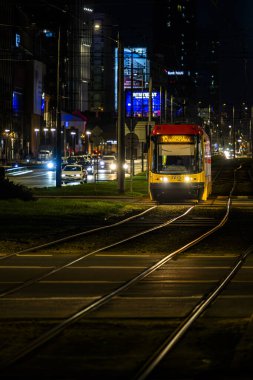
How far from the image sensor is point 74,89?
200 metres

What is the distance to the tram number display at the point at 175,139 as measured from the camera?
38.6 meters

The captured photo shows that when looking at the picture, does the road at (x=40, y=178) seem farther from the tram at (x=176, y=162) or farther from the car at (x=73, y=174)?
the tram at (x=176, y=162)

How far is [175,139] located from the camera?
38.6 meters

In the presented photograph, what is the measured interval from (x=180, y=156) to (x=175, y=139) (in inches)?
32.3

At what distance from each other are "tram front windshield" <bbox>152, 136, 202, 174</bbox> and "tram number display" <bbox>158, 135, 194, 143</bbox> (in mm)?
90

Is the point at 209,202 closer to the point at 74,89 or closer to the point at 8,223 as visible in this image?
the point at 8,223

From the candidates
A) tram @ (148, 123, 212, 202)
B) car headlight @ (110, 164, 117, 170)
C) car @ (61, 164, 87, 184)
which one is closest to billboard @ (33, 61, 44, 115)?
car headlight @ (110, 164, 117, 170)

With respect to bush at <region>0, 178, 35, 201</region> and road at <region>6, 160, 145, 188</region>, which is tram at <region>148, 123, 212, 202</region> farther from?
road at <region>6, 160, 145, 188</region>

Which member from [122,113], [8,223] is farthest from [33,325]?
[122,113]

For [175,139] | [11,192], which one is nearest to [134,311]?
[11,192]

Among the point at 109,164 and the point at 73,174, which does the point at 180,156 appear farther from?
the point at 109,164

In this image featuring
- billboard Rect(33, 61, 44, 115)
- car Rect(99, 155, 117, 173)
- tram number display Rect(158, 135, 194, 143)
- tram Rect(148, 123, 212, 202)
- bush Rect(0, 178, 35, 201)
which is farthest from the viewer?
billboard Rect(33, 61, 44, 115)

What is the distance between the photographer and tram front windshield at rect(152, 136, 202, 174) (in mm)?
38503

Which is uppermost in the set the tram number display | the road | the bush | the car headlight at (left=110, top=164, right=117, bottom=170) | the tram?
the tram number display
